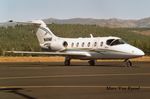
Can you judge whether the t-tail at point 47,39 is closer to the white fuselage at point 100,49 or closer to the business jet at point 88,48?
the business jet at point 88,48

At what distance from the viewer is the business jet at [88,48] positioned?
37562 millimetres

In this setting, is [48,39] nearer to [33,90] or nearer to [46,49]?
[46,49]

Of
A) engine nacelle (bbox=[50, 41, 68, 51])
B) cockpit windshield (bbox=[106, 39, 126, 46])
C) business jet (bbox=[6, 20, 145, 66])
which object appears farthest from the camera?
engine nacelle (bbox=[50, 41, 68, 51])

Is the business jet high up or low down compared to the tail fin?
down

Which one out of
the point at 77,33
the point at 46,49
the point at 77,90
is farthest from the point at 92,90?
the point at 77,33

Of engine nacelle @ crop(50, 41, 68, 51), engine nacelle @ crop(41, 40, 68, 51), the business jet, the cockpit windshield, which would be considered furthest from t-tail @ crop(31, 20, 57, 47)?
the cockpit windshield

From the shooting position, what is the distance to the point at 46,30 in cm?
4516

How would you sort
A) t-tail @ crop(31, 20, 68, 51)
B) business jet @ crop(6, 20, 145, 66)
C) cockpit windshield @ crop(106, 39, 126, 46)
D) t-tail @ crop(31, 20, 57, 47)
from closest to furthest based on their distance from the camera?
business jet @ crop(6, 20, 145, 66) < cockpit windshield @ crop(106, 39, 126, 46) < t-tail @ crop(31, 20, 68, 51) < t-tail @ crop(31, 20, 57, 47)

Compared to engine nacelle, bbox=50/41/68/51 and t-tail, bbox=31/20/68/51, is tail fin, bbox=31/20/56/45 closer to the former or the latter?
t-tail, bbox=31/20/68/51

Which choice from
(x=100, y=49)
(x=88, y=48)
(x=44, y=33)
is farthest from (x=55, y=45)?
(x=100, y=49)

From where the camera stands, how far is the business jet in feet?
123

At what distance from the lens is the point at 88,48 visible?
1591 inches

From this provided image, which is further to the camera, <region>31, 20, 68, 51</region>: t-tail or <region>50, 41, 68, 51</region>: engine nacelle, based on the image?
<region>31, 20, 68, 51</region>: t-tail

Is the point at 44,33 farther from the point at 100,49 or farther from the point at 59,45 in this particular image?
the point at 100,49
